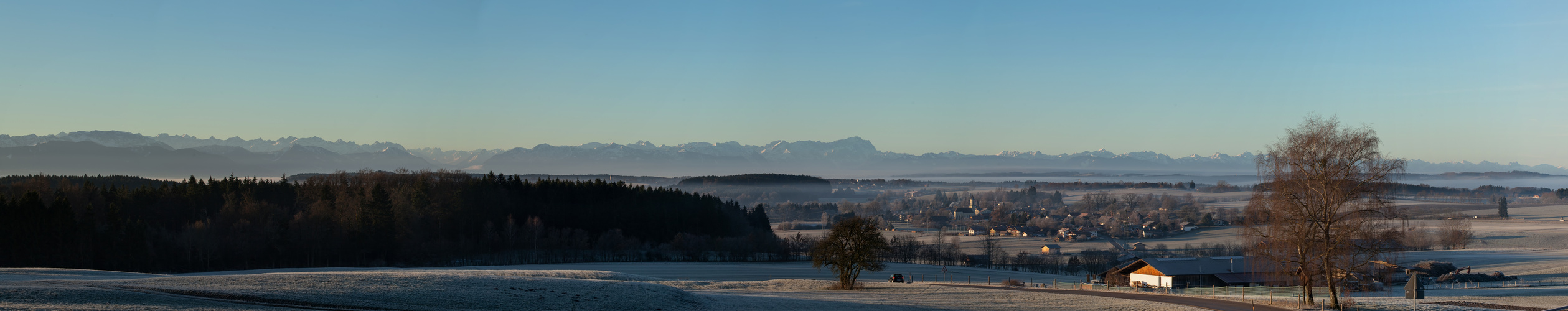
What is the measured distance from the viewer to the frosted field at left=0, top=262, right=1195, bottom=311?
30.7 m

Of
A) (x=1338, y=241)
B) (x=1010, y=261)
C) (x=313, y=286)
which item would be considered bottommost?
(x=1010, y=261)

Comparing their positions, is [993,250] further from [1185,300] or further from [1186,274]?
[1185,300]

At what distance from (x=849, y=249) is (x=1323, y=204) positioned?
29.5 m

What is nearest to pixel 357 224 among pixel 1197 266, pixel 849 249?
pixel 849 249

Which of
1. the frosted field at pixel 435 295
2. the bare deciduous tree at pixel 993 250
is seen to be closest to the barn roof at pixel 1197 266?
the frosted field at pixel 435 295

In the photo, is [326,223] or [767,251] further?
[767,251]

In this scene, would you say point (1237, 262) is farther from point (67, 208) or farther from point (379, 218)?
point (67, 208)

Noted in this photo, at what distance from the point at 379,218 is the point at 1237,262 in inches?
3551

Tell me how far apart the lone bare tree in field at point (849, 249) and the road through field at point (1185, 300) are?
776cm

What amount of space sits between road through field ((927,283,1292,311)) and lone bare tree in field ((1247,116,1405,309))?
2961 mm

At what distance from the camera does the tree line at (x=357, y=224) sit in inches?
2980

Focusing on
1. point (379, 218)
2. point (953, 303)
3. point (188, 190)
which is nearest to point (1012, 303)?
point (953, 303)

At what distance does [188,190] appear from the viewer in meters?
104

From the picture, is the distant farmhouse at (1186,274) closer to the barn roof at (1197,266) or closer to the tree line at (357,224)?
the barn roof at (1197,266)
